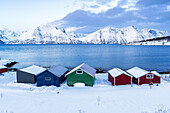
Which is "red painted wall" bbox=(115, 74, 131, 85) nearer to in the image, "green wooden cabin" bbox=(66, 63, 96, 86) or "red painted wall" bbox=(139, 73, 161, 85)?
"red painted wall" bbox=(139, 73, 161, 85)

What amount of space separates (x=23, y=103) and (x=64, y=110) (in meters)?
4.22

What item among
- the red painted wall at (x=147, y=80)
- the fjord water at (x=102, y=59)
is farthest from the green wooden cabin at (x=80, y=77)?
the fjord water at (x=102, y=59)

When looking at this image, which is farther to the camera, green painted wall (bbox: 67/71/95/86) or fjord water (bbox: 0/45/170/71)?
fjord water (bbox: 0/45/170/71)

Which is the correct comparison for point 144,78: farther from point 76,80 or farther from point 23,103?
point 23,103

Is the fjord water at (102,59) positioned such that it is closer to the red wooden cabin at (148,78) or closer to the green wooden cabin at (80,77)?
the red wooden cabin at (148,78)

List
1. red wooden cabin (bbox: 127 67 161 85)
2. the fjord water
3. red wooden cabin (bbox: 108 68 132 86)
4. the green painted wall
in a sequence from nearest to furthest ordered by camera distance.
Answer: the green painted wall
red wooden cabin (bbox: 108 68 132 86)
red wooden cabin (bbox: 127 67 161 85)
the fjord water

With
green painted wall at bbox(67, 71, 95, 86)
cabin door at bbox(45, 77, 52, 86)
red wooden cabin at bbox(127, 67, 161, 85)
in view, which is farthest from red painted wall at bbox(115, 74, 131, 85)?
cabin door at bbox(45, 77, 52, 86)

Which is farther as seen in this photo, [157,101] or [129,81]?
[129,81]

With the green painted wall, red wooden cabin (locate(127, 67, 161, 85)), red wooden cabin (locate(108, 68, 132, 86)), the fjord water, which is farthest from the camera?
the fjord water

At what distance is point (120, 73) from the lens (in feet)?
90.1

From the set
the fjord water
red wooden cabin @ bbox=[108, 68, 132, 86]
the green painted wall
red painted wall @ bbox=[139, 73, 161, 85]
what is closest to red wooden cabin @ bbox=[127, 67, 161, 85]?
red painted wall @ bbox=[139, 73, 161, 85]

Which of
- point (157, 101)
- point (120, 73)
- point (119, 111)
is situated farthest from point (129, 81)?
point (119, 111)

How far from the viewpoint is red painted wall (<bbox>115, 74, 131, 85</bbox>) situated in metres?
27.2

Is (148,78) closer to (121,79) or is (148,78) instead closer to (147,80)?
(147,80)
